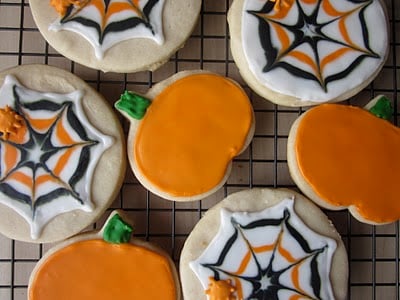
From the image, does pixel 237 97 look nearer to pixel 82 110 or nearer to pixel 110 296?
pixel 82 110

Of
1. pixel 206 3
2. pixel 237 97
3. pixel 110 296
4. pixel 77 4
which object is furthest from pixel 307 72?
pixel 110 296

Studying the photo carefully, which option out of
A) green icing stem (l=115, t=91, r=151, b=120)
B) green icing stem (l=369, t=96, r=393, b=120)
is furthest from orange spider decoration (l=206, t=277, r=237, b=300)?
green icing stem (l=369, t=96, r=393, b=120)

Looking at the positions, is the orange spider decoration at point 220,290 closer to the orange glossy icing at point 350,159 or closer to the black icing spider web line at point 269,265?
the black icing spider web line at point 269,265

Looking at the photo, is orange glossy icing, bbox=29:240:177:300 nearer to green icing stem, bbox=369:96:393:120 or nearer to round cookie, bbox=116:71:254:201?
round cookie, bbox=116:71:254:201

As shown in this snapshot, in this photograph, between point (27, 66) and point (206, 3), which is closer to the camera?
point (27, 66)

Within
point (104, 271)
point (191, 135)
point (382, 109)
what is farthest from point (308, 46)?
point (104, 271)

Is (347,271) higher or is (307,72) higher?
(307,72)

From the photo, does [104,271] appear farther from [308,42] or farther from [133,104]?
[308,42]

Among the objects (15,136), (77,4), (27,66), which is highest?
(77,4)
